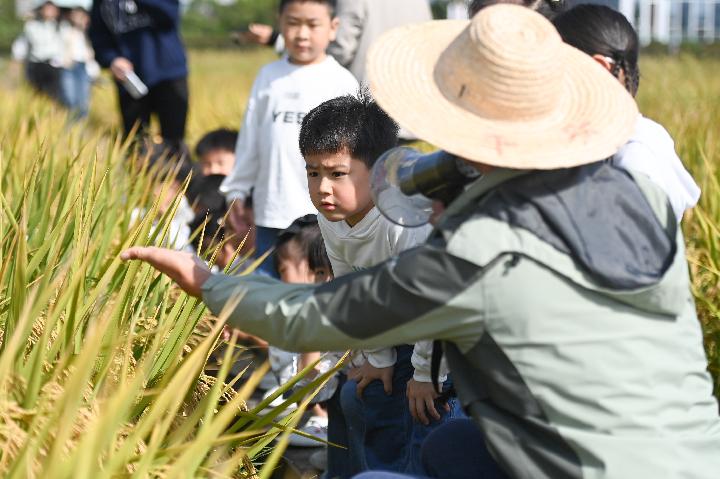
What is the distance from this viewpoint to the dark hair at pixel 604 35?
3135mm

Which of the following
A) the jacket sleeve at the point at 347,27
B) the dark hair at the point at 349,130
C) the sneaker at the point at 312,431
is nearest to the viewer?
the dark hair at the point at 349,130

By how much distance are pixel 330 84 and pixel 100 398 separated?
2.37 metres

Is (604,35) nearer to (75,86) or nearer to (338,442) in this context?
(338,442)

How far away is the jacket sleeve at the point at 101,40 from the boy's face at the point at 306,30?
112 inches

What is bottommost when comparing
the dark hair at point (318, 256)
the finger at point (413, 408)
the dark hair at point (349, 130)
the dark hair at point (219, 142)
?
the dark hair at point (219, 142)

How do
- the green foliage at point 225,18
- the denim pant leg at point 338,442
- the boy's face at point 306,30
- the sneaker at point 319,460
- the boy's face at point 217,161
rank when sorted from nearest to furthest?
the denim pant leg at point 338,442 → the sneaker at point 319,460 → the boy's face at point 306,30 → the boy's face at point 217,161 → the green foliage at point 225,18

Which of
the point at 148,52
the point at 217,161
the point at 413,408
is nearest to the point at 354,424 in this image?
the point at 413,408

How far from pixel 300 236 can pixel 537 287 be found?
228cm

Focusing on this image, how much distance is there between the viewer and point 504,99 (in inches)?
81.9

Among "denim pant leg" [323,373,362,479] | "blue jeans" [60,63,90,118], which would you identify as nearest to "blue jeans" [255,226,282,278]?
"denim pant leg" [323,373,362,479]

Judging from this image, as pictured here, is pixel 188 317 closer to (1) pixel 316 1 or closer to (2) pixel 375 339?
(2) pixel 375 339

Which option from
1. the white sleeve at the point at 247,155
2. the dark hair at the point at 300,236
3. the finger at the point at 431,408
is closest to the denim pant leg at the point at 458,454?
the finger at the point at 431,408

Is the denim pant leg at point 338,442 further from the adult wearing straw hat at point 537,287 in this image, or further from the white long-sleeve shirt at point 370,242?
the adult wearing straw hat at point 537,287

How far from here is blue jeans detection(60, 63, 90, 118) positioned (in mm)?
11148
